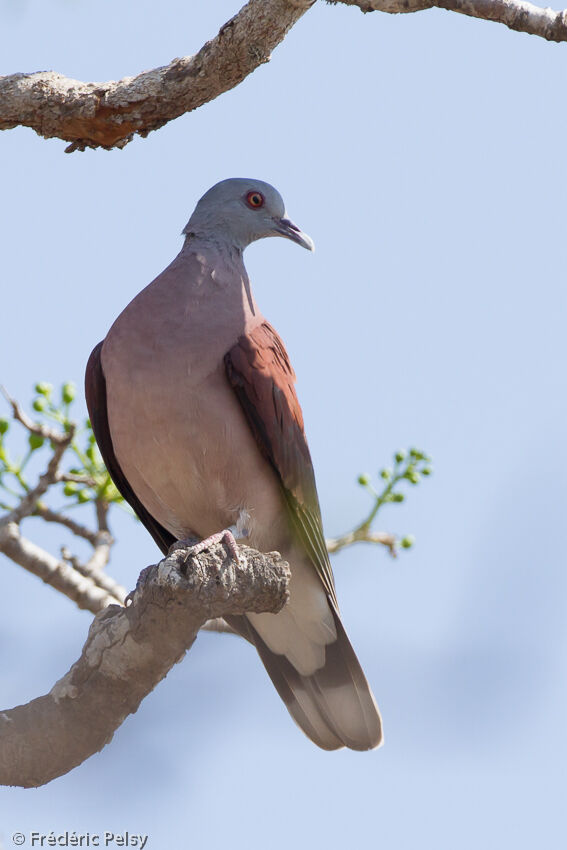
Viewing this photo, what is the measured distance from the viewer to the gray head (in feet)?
16.4

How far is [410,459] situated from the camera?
5.48 metres

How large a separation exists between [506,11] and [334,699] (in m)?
2.92

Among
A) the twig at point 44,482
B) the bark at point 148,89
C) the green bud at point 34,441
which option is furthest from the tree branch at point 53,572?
the bark at point 148,89

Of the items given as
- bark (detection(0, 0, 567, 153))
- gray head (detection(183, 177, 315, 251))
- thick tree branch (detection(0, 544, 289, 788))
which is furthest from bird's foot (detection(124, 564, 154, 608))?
gray head (detection(183, 177, 315, 251))

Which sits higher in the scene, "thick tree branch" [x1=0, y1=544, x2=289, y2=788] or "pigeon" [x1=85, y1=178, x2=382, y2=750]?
"pigeon" [x1=85, y1=178, x2=382, y2=750]

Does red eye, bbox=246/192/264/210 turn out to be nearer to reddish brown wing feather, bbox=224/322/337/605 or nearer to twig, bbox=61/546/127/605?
reddish brown wing feather, bbox=224/322/337/605

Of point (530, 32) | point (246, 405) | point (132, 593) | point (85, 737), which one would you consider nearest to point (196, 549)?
point (132, 593)

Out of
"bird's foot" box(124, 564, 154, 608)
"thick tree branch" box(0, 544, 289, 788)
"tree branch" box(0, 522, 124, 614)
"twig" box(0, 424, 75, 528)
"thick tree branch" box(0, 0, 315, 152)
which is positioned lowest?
"thick tree branch" box(0, 544, 289, 788)

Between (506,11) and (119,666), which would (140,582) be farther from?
(506,11)

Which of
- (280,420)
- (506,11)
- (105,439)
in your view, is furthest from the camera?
(105,439)

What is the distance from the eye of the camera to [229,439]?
4.27m

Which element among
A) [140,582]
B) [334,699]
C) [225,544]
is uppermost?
[334,699]

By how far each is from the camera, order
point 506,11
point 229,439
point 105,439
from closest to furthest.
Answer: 1. point 506,11
2. point 229,439
3. point 105,439

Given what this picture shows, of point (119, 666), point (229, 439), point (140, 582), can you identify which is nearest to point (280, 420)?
point (229, 439)
